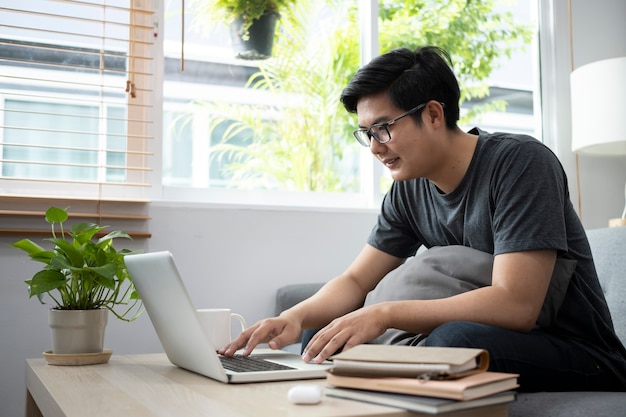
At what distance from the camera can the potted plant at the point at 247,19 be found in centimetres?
273

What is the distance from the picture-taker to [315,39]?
290 cm

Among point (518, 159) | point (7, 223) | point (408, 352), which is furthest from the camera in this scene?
point (7, 223)

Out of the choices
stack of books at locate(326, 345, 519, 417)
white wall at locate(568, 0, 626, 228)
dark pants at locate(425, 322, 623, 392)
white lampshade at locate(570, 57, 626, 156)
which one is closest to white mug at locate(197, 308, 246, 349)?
dark pants at locate(425, 322, 623, 392)

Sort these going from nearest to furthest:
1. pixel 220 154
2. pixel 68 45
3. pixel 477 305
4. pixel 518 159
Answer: pixel 477 305 < pixel 518 159 < pixel 68 45 < pixel 220 154

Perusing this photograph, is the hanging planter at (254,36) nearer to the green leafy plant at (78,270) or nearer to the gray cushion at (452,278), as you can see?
the green leafy plant at (78,270)

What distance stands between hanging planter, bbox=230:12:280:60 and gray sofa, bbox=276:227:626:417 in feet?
2.94

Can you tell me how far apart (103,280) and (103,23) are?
1.28m

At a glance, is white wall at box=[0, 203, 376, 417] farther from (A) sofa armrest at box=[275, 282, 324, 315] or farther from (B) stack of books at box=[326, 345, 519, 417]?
(B) stack of books at box=[326, 345, 519, 417]

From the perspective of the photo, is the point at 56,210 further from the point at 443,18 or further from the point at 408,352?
the point at 443,18

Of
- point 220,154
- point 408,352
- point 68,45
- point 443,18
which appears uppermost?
point 443,18

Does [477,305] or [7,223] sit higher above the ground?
[7,223]

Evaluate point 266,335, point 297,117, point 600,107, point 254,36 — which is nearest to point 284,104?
point 297,117

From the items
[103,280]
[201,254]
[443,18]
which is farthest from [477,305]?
[443,18]

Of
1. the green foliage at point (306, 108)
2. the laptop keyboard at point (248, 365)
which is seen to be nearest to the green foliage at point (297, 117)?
the green foliage at point (306, 108)
